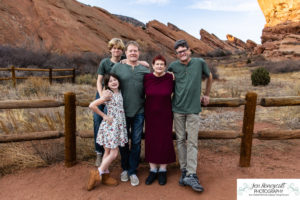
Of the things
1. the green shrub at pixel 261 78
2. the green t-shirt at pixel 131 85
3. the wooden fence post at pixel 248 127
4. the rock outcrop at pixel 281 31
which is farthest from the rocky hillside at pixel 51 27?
the rock outcrop at pixel 281 31

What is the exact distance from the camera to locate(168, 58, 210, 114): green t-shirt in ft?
9.64

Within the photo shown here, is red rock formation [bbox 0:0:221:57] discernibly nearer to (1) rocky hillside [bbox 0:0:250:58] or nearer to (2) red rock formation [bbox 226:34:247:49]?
(1) rocky hillside [bbox 0:0:250:58]

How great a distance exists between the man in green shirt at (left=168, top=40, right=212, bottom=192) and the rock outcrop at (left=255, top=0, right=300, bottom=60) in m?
29.7

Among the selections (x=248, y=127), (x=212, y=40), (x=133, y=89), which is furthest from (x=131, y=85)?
(x=212, y=40)

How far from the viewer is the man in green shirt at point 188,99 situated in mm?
2930

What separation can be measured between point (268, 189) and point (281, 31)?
4617 centimetres

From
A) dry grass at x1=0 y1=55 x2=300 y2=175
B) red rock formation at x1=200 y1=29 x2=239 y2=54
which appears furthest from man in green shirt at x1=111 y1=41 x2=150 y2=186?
red rock formation at x1=200 y1=29 x2=239 y2=54

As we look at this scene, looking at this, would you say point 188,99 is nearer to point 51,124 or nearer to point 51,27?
point 51,124

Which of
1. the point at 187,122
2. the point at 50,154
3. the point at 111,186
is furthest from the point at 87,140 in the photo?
the point at 187,122

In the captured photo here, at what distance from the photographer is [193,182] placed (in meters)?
2.91

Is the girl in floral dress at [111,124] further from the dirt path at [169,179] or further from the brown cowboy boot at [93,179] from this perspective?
the dirt path at [169,179]

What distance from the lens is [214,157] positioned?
407cm

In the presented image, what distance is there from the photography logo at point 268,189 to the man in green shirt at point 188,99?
56cm

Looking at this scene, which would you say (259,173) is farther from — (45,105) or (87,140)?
(45,105)
